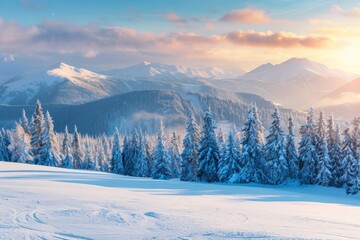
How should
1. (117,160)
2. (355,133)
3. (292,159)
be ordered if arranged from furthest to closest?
(117,160) < (292,159) < (355,133)

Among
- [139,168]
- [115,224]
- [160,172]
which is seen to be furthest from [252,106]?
[115,224]

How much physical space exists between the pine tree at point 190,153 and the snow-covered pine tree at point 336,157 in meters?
18.5

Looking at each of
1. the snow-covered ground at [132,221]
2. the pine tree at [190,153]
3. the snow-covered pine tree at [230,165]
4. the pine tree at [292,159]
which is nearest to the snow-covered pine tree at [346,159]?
the pine tree at [292,159]

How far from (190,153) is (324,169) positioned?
18.1 meters

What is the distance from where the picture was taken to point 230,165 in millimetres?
45812

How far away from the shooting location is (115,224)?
39.0 ft

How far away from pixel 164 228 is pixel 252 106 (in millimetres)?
36814

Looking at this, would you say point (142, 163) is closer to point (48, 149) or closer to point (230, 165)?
point (48, 149)

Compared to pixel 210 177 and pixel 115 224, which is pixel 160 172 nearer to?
pixel 210 177

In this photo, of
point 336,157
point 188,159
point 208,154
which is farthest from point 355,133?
point 188,159

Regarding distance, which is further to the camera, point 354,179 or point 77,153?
point 77,153

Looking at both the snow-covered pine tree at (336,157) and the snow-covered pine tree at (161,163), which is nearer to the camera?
the snow-covered pine tree at (336,157)

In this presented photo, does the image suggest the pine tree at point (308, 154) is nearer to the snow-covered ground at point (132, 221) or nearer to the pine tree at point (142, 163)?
the pine tree at point (142, 163)

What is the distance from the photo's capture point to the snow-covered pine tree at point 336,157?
46.5 meters
